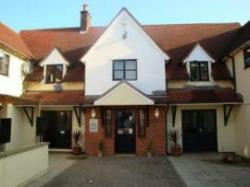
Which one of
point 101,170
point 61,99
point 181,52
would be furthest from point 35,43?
point 101,170

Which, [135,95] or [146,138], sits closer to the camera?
[135,95]

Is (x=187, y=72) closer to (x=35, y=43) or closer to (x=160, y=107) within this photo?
(x=160, y=107)

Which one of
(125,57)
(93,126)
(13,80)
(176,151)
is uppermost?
(125,57)

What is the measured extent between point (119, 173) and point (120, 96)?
4.73 m

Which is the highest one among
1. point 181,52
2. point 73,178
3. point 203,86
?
point 181,52

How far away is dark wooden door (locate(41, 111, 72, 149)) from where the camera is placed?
16016mm

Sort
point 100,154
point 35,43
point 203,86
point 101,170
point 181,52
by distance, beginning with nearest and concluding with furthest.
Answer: point 101,170 → point 100,154 → point 203,86 → point 181,52 → point 35,43

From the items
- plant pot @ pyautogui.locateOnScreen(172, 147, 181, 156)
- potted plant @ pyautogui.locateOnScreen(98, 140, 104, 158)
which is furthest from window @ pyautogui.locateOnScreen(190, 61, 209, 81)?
potted plant @ pyautogui.locateOnScreen(98, 140, 104, 158)

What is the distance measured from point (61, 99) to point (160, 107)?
5718mm

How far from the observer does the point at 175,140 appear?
14453mm

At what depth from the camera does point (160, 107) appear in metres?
14.6

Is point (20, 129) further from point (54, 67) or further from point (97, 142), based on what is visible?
point (97, 142)

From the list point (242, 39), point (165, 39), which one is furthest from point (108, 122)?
point (242, 39)

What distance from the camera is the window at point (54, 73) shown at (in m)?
16.4
